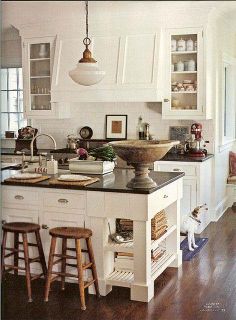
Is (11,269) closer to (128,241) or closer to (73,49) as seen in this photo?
(128,241)

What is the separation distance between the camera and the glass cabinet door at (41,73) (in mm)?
4635

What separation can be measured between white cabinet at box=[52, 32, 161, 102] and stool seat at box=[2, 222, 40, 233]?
2.38 meters

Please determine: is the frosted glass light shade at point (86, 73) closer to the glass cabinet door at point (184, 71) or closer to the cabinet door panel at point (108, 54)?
the cabinet door panel at point (108, 54)

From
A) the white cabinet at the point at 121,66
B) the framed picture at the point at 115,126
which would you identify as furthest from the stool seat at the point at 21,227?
the white cabinet at the point at 121,66

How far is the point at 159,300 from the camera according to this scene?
327 cm

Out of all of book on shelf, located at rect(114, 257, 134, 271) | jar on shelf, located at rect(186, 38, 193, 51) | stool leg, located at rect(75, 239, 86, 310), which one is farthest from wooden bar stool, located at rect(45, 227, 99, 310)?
jar on shelf, located at rect(186, 38, 193, 51)

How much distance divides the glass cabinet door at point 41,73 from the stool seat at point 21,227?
5.85 feet

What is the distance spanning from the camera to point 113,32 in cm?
527

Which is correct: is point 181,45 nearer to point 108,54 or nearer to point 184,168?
point 108,54

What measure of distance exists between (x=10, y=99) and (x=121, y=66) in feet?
9.52

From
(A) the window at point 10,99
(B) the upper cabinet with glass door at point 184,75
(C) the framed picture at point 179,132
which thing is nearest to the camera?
(A) the window at point 10,99

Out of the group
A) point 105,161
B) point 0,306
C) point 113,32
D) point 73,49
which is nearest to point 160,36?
point 113,32

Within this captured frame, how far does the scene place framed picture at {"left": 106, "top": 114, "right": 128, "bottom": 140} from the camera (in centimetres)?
476

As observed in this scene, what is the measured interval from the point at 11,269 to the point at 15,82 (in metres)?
0.97
